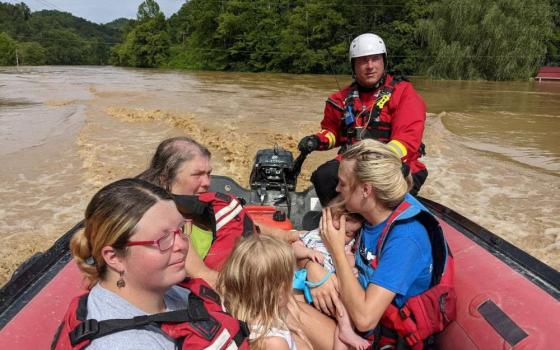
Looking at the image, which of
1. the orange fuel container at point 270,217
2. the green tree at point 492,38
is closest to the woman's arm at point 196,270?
the orange fuel container at point 270,217

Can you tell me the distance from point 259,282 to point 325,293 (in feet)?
1.34

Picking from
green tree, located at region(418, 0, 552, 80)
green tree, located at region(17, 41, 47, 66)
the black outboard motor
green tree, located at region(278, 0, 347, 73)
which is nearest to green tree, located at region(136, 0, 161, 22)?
green tree, located at region(17, 41, 47, 66)

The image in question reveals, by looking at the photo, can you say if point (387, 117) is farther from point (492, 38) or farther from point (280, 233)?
point (492, 38)

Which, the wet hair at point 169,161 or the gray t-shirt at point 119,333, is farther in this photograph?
the wet hair at point 169,161

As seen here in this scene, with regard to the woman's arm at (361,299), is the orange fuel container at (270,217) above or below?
below

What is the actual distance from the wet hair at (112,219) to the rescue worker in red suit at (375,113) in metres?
1.52

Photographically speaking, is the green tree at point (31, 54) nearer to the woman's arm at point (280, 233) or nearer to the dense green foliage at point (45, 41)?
the dense green foliage at point (45, 41)

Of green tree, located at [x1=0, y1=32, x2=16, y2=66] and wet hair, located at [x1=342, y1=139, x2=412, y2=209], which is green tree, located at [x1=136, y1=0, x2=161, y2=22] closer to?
green tree, located at [x1=0, y1=32, x2=16, y2=66]

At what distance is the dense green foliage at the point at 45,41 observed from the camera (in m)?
58.7

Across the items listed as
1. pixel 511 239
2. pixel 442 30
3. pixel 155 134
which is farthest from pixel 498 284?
pixel 442 30

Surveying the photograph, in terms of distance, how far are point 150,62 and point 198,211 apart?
47.3 metres

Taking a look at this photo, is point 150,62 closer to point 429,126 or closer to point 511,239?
point 429,126

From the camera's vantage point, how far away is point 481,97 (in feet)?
52.9

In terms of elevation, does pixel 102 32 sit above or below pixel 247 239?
above
